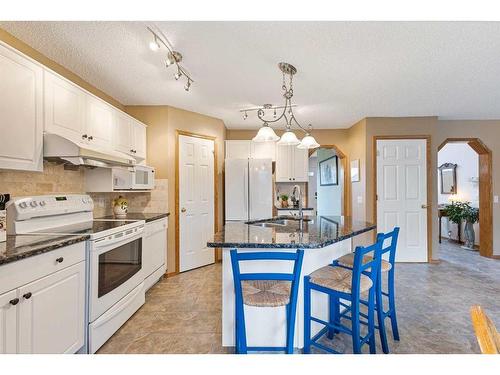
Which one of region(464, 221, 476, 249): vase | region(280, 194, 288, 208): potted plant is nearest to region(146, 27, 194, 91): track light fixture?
region(280, 194, 288, 208): potted plant

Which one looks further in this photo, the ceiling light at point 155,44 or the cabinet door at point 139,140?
the cabinet door at point 139,140

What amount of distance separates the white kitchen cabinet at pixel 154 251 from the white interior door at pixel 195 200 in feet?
1.17

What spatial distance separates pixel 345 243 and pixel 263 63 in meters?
1.80

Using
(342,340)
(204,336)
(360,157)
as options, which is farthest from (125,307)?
(360,157)

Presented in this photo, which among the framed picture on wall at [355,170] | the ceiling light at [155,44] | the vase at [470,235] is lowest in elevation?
the vase at [470,235]

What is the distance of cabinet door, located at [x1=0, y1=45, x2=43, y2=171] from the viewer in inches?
66.0

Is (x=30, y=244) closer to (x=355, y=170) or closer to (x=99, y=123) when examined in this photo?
(x=99, y=123)

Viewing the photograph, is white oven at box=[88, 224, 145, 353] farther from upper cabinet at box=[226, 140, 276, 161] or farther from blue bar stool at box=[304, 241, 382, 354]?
upper cabinet at box=[226, 140, 276, 161]

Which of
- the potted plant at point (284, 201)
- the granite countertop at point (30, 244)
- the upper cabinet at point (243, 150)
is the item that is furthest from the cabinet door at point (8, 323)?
the potted plant at point (284, 201)

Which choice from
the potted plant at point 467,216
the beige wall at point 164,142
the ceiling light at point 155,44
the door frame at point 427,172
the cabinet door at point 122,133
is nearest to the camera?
the ceiling light at point 155,44

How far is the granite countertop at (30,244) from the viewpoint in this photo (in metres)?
1.29

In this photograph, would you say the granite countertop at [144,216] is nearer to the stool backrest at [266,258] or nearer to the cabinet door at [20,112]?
the cabinet door at [20,112]

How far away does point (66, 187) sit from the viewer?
2533mm
